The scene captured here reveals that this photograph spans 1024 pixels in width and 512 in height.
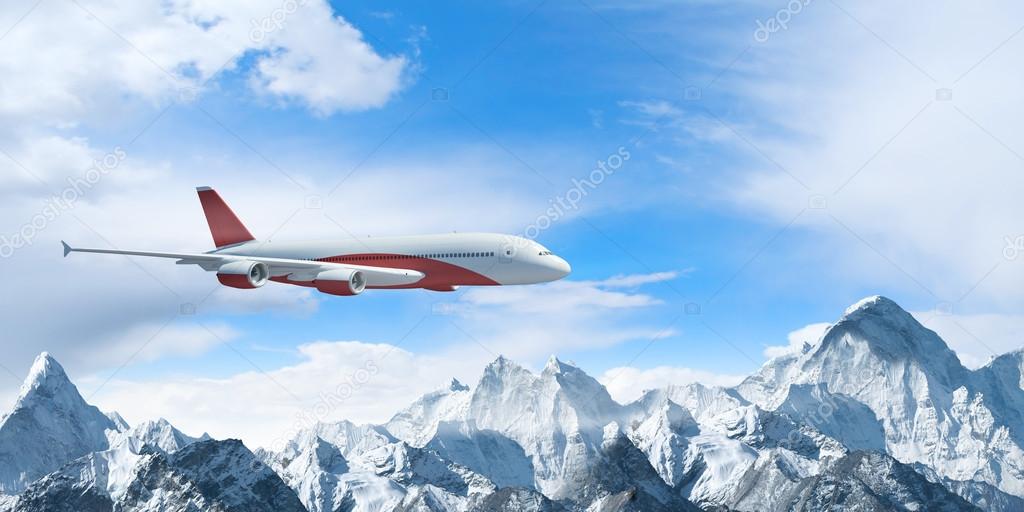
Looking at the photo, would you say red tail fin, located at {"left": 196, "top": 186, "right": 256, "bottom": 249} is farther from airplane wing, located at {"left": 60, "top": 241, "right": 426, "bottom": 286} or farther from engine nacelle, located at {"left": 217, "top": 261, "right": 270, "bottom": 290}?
engine nacelle, located at {"left": 217, "top": 261, "right": 270, "bottom": 290}

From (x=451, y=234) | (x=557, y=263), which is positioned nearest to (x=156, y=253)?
(x=451, y=234)

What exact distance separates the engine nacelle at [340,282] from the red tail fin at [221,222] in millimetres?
36037

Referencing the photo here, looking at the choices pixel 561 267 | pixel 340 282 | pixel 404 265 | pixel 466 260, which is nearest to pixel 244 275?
pixel 340 282

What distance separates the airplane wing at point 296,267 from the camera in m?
108

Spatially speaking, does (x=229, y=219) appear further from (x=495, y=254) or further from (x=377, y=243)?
(x=495, y=254)

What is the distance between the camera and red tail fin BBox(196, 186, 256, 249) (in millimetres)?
139500

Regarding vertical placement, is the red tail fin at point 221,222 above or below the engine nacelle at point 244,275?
above

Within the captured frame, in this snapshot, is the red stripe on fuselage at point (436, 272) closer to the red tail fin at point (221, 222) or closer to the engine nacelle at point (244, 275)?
the engine nacelle at point (244, 275)

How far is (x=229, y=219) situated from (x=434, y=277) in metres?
46.3

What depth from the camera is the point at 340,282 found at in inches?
4178

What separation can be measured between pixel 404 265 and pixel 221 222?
43120mm

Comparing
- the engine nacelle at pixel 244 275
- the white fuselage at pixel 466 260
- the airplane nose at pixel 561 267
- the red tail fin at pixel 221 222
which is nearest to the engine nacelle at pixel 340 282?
the white fuselage at pixel 466 260

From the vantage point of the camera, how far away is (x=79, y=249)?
363 feet

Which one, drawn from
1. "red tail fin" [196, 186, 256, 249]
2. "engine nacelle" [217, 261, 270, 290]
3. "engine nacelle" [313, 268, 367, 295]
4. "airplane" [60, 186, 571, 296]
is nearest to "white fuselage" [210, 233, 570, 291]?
"airplane" [60, 186, 571, 296]
